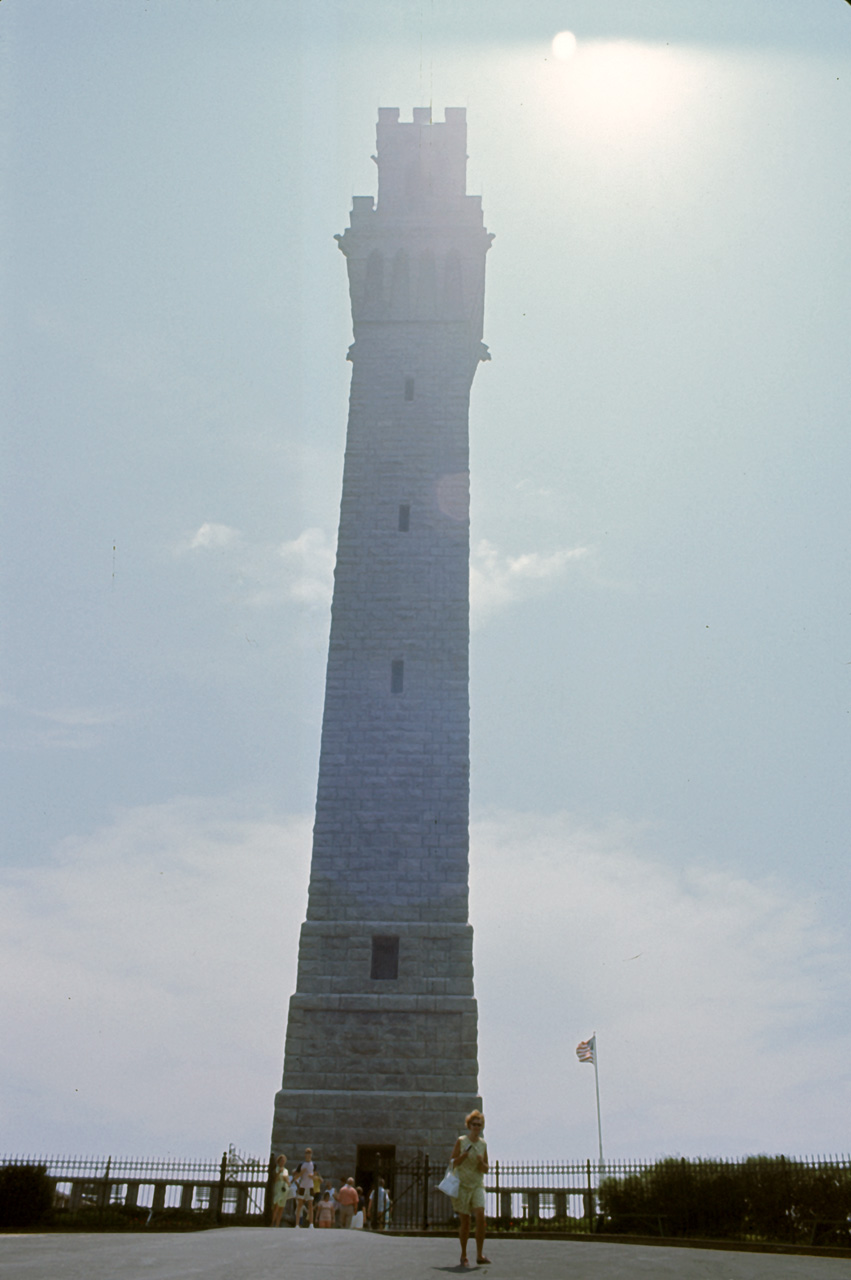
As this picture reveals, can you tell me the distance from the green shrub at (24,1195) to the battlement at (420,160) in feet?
96.8

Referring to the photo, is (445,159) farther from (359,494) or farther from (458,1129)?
(458,1129)

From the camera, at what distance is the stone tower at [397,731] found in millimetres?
24391

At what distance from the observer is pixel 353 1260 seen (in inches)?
457

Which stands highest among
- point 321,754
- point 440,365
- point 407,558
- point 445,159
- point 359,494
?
point 445,159

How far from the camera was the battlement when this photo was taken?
3653 centimetres

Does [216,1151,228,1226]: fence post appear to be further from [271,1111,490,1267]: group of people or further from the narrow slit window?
the narrow slit window

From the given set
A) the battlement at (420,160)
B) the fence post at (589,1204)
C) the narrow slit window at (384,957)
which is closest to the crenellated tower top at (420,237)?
the battlement at (420,160)

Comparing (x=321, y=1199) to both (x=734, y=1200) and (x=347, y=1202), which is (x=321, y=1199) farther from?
(x=734, y=1200)

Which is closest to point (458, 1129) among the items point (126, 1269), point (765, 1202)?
point (765, 1202)

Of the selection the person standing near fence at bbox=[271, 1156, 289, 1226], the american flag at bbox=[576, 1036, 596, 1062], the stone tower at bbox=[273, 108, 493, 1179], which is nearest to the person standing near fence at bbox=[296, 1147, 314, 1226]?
the person standing near fence at bbox=[271, 1156, 289, 1226]

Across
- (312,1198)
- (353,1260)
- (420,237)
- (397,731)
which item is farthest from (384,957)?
(420,237)

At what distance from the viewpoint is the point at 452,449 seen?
31766 millimetres

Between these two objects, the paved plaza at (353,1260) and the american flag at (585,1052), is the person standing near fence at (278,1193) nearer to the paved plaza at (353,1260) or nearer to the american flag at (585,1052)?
the paved plaza at (353,1260)

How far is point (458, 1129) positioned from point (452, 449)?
18118 mm
